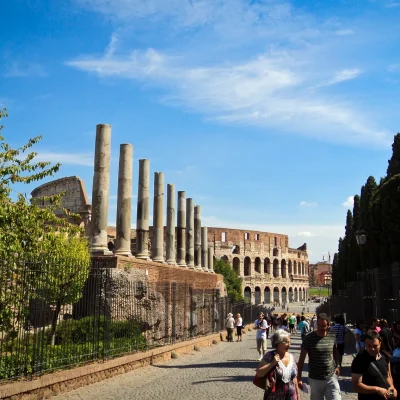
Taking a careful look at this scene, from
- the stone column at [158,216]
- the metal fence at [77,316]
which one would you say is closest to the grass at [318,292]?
the stone column at [158,216]

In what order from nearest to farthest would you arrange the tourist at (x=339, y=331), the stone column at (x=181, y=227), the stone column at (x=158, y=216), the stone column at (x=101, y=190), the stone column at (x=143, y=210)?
the tourist at (x=339, y=331), the stone column at (x=101, y=190), the stone column at (x=143, y=210), the stone column at (x=158, y=216), the stone column at (x=181, y=227)

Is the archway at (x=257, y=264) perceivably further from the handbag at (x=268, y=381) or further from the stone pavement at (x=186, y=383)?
the handbag at (x=268, y=381)

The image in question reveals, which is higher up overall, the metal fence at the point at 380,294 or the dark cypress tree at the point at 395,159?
the dark cypress tree at the point at 395,159

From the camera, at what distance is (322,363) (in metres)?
5.38

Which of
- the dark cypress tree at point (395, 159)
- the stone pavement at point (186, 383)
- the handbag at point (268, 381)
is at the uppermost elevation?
the dark cypress tree at point (395, 159)

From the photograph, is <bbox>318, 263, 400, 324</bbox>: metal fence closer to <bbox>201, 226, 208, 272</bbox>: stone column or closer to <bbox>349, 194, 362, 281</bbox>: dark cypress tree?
<bbox>349, 194, 362, 281</bbox>: dark cypress tree

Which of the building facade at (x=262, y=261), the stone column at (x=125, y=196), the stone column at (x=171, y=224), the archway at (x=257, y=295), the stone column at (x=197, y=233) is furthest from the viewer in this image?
the archway at (x=257, y=295)

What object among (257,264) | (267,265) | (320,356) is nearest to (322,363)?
(320,356)

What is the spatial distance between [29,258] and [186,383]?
12.2ft

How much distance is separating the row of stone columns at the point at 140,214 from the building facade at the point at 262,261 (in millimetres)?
33020

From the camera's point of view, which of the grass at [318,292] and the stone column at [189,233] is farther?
the grass at [318,292]

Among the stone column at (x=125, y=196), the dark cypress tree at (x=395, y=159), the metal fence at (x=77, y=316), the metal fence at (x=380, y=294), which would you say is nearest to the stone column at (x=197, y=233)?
the stone column at (x=125, y=196)

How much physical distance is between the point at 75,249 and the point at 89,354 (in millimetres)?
4292

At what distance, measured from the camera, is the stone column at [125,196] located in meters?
18.5
